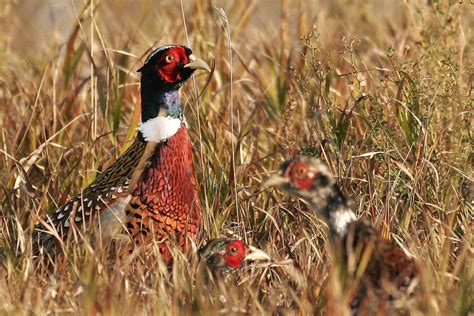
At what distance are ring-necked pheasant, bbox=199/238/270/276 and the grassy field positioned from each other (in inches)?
2.5

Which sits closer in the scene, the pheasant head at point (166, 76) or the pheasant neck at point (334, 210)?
the pheasant neck at point (334, 210)

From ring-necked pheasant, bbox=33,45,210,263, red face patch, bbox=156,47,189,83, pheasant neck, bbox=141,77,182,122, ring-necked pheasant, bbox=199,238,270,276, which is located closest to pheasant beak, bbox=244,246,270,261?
ring-necked pheasant, bbox=199,238,270,276

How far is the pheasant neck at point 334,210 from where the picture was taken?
4.35 meters

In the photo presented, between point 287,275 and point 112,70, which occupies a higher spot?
point 112,70

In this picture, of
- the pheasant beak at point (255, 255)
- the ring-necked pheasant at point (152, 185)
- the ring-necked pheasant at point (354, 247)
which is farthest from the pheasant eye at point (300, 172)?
the ring-necked pheasant at point (152, 185)

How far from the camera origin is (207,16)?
755 cm

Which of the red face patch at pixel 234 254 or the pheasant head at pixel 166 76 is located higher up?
the pheasant head at pixel 166 76

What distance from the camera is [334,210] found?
4.37m

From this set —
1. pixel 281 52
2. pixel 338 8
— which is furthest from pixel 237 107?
pixel 338 8

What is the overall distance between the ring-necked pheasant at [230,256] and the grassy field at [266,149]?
0.21ft

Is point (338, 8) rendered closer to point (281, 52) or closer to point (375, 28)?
point (375, 28)

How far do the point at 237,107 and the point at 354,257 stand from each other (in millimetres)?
2971

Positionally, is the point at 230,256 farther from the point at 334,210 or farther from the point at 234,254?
the point at 334,210

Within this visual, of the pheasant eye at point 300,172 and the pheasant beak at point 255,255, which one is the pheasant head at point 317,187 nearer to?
the pheasant eye at point 300,172
